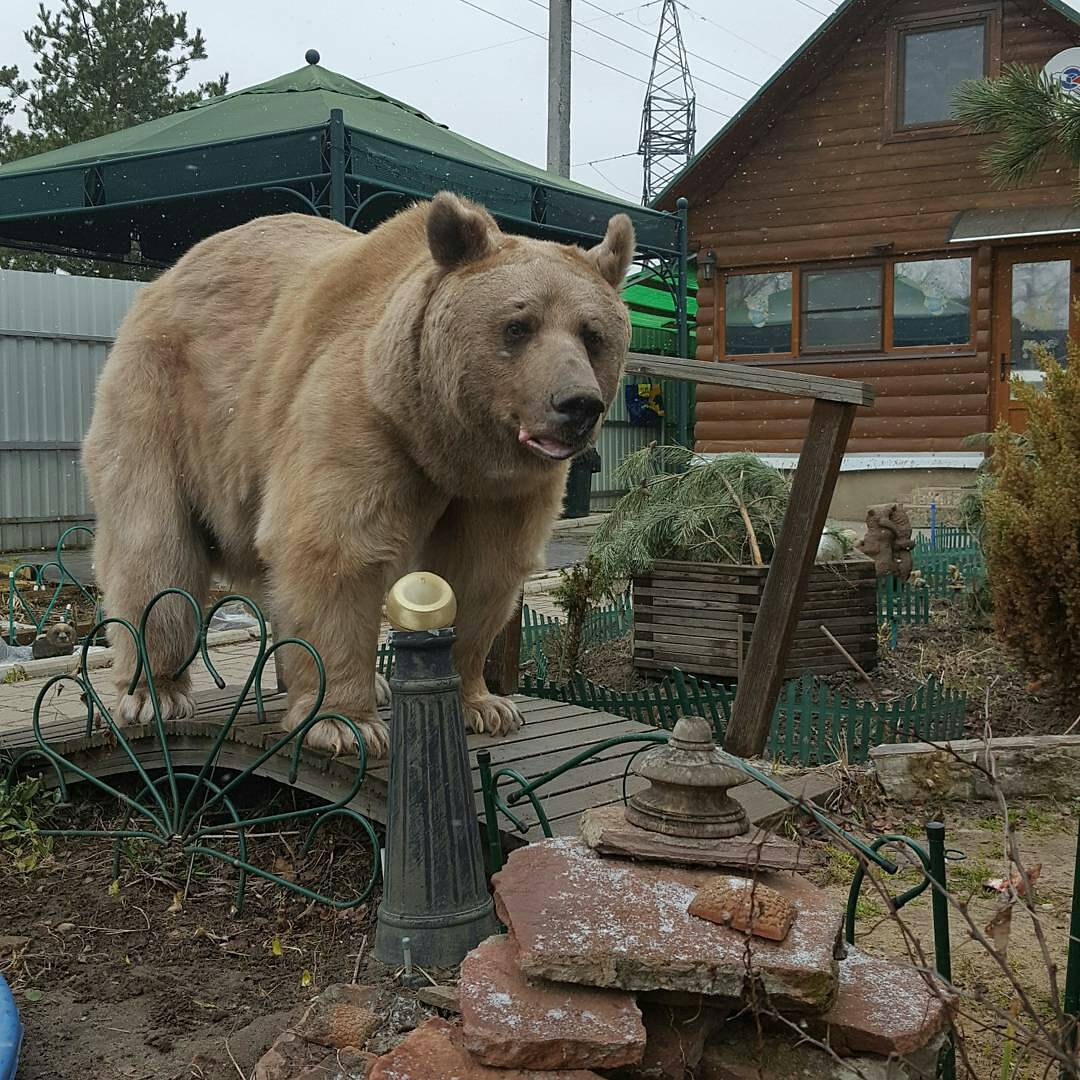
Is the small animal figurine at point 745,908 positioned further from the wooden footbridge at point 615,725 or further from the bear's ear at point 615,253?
the bear's ear at point 615,253

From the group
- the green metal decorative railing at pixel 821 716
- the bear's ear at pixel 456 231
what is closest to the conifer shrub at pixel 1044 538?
the green metal decorative railing at pixel 821 716

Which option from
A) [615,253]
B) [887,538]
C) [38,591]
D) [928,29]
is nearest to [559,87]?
[928,29]

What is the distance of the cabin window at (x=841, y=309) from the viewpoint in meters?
15.5

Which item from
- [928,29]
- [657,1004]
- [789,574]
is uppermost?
[928,29]

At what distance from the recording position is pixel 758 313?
16.3 metres

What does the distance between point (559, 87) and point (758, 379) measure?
13.9 metres

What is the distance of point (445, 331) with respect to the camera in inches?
138

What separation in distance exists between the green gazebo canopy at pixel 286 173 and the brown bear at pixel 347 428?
5.48 meters

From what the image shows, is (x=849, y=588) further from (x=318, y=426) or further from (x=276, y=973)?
(x=276, y=973)

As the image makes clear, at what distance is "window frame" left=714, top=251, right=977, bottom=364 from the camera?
14812mm

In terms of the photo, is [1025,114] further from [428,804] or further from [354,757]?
[428,804]

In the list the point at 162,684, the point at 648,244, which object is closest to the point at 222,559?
the point at 162,684

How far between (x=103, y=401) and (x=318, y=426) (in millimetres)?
1335

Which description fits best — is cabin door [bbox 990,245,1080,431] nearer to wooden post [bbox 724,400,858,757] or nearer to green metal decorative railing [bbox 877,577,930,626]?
green metal decorative railing [bbox 877,577,930,626]
